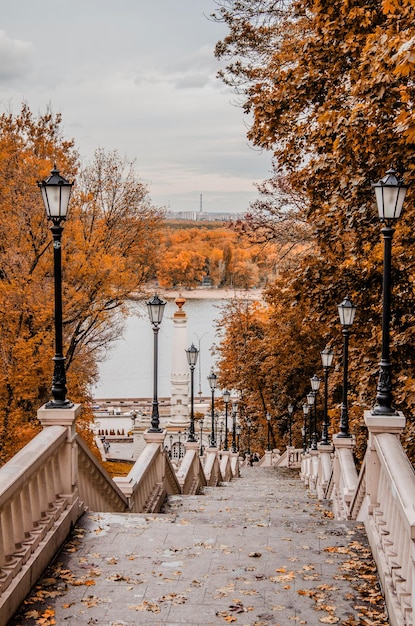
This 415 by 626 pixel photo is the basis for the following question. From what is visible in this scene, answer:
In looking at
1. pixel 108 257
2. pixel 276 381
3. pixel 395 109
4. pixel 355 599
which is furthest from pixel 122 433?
pixel 355 599

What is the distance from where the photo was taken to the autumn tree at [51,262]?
73.5 feet

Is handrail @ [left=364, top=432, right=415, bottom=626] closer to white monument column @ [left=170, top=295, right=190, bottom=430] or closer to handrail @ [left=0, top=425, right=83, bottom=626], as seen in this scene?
handrail @ [left=0, top=425, right=83, bottom=626]

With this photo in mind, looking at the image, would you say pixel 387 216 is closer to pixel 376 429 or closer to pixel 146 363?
pixel 376 429

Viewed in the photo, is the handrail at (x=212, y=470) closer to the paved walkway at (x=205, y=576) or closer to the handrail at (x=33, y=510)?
the paved walkway at (x=205, y=576)

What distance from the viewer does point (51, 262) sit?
80.2 ft

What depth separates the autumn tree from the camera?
22.4 m

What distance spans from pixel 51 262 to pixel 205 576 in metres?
18.9

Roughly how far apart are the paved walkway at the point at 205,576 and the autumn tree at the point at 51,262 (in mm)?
14167

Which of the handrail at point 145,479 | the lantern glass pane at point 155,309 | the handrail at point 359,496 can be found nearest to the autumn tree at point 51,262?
the lantern glass pane at point 155,309

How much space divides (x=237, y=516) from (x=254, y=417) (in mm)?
38902

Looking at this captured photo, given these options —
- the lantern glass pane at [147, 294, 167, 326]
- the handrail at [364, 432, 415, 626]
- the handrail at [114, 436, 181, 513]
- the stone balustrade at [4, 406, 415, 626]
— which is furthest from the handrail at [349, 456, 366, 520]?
the lantern glass pane at [147, 294, 167, 326]

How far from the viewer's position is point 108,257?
80.5ft

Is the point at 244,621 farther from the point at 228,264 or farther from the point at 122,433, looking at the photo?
the point at 228,264

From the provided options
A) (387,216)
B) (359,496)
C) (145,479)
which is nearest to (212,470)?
(145,479)
